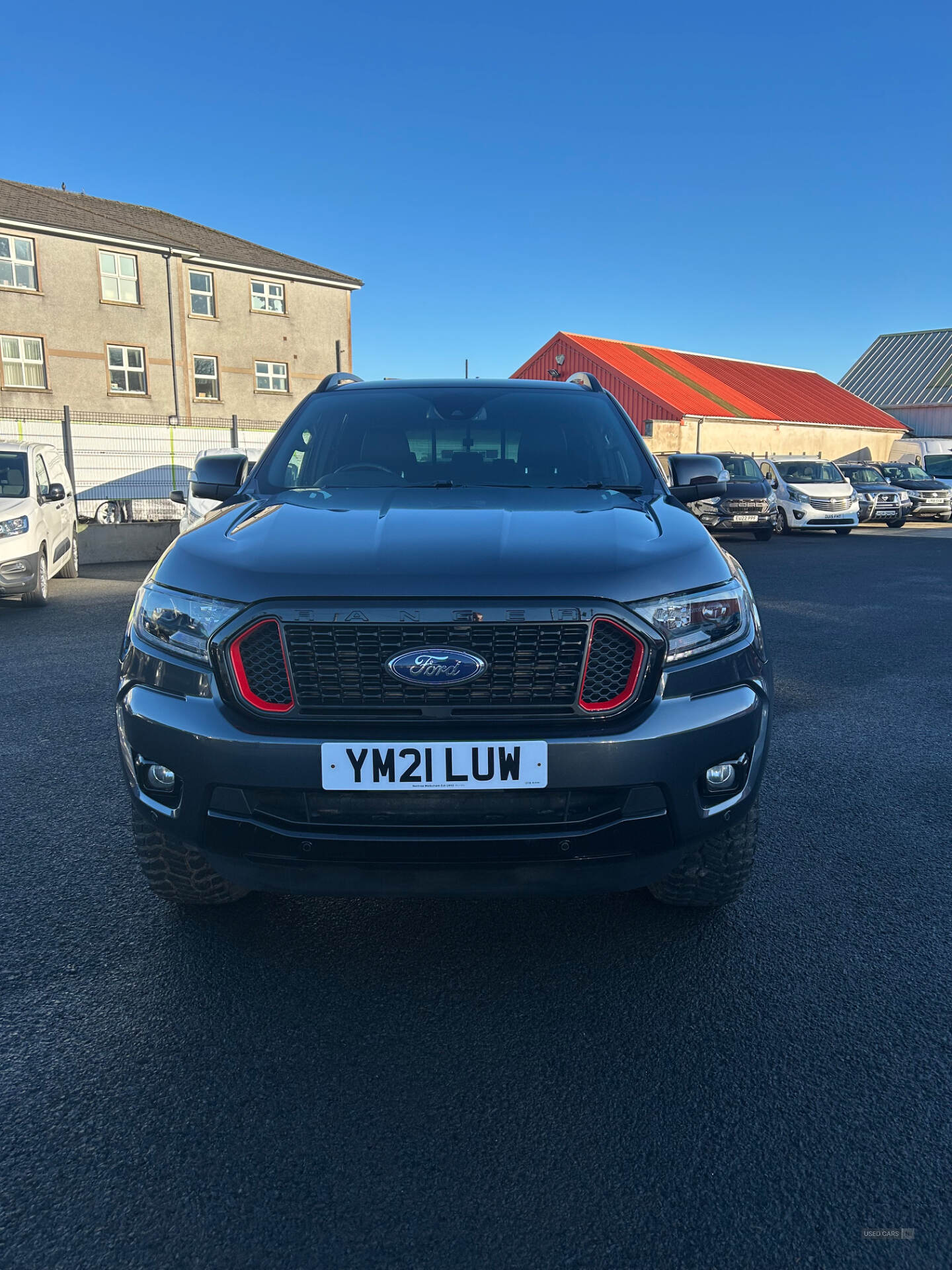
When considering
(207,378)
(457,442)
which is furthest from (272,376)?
(457,442)

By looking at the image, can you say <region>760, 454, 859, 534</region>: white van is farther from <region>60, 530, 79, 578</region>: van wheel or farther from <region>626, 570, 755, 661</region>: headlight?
<region>626, 570, 755, 661</region>: headlight

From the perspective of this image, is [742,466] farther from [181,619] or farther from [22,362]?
[22,362]

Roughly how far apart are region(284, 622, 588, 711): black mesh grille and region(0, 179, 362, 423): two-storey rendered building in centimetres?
2700

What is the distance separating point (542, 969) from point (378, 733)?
92cm

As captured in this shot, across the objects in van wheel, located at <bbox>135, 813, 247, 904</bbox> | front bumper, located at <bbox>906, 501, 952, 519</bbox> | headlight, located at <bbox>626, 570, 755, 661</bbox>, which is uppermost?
headlight, located at <bbox>626, 570, 755, 661</bbox>

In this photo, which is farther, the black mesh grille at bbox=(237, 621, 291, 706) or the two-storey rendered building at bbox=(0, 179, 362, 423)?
the two-storey rendered building at bbox=(0, 179, 362, 423)

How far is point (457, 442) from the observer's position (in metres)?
3.57

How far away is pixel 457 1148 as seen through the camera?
1.92m

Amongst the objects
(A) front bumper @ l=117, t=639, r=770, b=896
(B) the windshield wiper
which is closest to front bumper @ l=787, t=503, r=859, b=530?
(B) the windshield wiper

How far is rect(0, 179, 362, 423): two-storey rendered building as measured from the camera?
29.3 metres

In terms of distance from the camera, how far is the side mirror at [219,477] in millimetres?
3750

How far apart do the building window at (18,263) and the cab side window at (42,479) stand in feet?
74.9

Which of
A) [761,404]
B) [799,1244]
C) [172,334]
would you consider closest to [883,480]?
[761,404]

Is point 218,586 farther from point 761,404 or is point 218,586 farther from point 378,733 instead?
point 761,404
